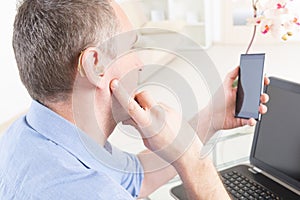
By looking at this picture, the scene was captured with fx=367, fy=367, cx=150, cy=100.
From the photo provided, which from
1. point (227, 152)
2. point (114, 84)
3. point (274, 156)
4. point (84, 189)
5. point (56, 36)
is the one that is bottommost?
point (227, 152)

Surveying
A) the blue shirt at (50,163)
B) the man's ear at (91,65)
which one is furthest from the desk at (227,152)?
the man's ear at (91,65)

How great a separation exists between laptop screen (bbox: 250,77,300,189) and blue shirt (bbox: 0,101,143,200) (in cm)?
52

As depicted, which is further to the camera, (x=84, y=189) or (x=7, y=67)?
(x=7, y=67)

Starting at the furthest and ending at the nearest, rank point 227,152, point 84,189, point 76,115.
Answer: point 227,152
point 76,115
point 84,189

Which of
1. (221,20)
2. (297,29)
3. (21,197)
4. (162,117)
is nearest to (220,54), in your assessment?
(221,20)

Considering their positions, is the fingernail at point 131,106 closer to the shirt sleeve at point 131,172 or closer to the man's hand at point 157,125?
the man's hand at point 157,125

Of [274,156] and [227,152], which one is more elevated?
[274,156]

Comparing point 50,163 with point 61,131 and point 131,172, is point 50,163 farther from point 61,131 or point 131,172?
point 131,172

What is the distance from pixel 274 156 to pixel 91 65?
621 millimetres

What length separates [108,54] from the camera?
78 centimetres

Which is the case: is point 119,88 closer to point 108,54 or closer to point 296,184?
point 108,54

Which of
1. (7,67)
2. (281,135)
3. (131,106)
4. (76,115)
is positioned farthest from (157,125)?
(7,67)

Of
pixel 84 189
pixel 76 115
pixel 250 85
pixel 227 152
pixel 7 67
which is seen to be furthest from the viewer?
pixel 7 67

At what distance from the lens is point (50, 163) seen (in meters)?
0.67
